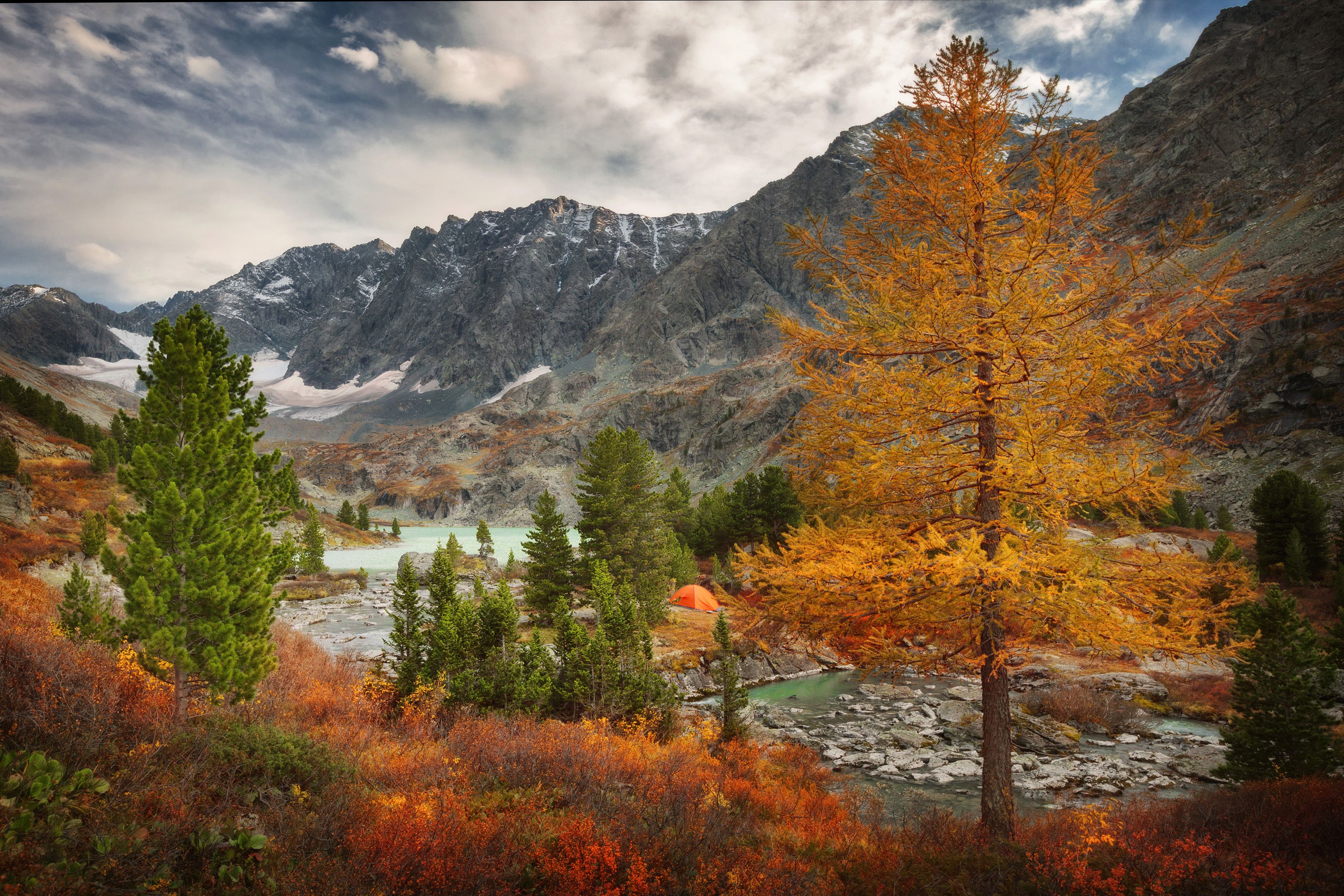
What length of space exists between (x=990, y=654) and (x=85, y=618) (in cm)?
1808

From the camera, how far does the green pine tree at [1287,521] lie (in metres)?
30.0

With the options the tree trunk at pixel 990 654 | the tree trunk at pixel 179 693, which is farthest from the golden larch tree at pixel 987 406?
the tree trunk at pixel 179 693

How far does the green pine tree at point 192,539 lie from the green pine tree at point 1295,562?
144 feet

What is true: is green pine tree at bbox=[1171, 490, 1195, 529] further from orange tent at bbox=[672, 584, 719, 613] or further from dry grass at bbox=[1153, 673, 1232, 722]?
orange tent at bbox=[672, 584, 719, 613]

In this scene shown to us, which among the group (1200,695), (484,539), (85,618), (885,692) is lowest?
(885,692)

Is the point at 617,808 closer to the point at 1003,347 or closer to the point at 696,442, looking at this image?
the point at 1003,347

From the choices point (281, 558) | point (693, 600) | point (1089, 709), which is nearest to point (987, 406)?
point (281, 558)

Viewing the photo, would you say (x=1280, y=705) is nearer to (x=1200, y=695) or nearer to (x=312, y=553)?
(x=1200, y=695)

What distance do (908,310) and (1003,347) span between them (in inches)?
49.3

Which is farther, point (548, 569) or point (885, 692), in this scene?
point (548, 569)

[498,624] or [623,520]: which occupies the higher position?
[623,520]

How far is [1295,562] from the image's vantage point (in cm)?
2852

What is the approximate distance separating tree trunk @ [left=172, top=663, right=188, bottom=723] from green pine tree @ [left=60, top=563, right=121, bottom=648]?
2.67m

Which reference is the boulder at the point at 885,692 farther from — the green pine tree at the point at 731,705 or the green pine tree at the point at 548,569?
the green pine tree at the point at 548,569
